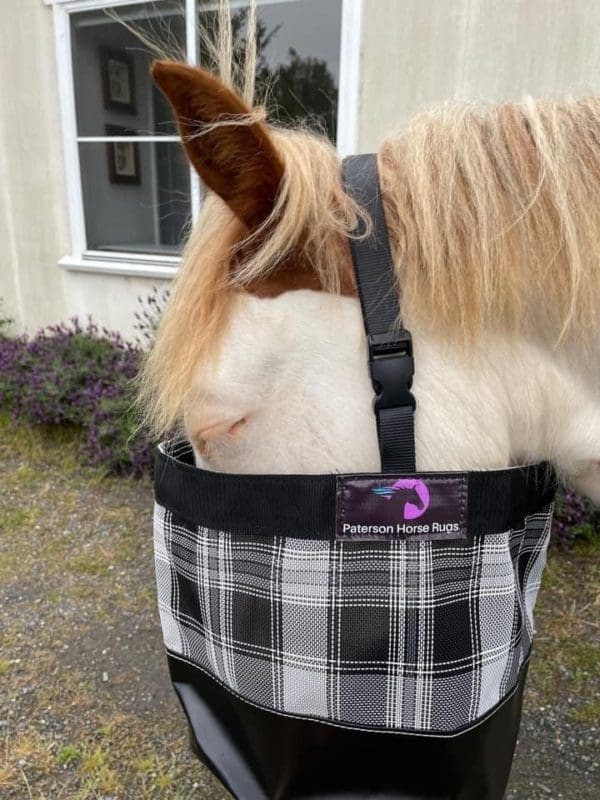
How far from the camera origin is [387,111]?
2.96 metres

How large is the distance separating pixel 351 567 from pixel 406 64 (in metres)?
2.78

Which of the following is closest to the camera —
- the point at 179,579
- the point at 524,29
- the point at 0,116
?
the point at 179,579

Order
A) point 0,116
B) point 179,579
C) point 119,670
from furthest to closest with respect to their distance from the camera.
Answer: point 0,116 < point 119,670 < point 179,579

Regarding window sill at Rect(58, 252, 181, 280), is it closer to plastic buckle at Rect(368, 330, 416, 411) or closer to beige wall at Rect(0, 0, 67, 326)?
beige wall at Rect(0, 0, 67, 326)

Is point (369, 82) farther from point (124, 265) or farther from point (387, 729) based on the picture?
point (387, 729)

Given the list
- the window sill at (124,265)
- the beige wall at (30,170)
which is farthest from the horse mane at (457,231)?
the beige wall at (30,170)

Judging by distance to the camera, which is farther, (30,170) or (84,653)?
(30,170)

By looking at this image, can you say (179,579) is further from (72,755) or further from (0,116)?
(0,116)

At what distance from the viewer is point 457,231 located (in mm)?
712

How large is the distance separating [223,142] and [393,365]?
30cm

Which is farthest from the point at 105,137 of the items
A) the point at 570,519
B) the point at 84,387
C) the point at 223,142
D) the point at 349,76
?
the point at 223,142

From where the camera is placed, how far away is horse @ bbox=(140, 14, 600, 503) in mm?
698

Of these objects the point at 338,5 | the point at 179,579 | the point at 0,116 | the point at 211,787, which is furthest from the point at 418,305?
the point at 0,116

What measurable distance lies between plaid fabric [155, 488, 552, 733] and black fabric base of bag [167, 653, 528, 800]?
0.09 feet
